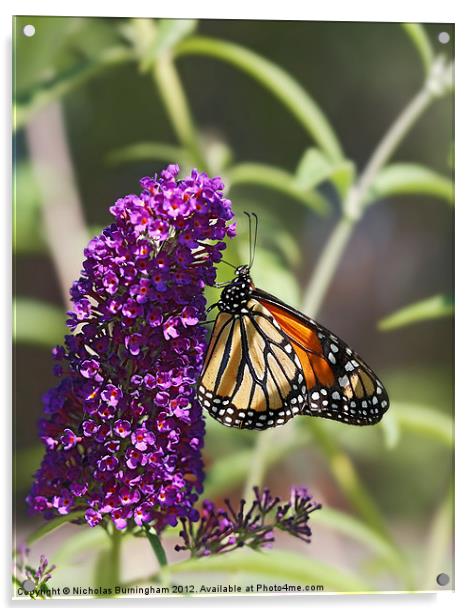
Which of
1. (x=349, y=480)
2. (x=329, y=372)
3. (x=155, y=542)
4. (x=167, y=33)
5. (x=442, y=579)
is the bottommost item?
(x=442, y=579)

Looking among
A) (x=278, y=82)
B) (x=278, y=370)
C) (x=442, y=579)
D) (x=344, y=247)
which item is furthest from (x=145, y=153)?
(x=442, y=579)

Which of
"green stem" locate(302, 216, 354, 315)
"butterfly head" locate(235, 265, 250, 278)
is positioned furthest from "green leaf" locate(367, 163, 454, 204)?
"butterfly head" locate(235, 265, 250, 278)

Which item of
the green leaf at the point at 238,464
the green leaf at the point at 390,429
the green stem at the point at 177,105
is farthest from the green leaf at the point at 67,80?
the green leaf at the point at 390,429

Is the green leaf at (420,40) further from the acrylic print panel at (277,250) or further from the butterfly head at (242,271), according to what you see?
the butterfly head at (242,271)

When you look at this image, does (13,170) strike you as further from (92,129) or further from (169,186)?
(169,186)

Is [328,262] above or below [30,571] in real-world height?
above

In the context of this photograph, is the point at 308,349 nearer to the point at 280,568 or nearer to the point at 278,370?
the point at 278,370

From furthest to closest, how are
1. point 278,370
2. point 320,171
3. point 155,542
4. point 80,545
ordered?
point 320,171 < point 80,545 < point 278,370 < point 155,542
